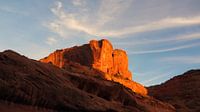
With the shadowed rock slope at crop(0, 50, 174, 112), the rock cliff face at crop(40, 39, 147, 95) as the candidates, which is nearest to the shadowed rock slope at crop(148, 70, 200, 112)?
the rock cliff face at crop(40, 39, 147, 95)

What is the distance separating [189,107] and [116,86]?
25483 mm

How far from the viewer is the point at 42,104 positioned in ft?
95.8

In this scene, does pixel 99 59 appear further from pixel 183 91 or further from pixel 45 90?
pixel 45 90

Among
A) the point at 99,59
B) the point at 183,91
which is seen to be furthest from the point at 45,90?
the point at 99,59

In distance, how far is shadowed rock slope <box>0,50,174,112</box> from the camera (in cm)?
2709

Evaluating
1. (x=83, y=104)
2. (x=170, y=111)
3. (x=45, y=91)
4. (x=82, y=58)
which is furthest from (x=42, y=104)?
(x=82, y=58)

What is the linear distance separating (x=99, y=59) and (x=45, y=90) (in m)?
89.4

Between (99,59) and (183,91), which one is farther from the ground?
(99,59)

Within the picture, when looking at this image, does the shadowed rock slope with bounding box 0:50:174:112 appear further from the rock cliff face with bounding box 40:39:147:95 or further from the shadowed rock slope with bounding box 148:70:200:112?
the rock cliff face with bounding box 40:39:147:95

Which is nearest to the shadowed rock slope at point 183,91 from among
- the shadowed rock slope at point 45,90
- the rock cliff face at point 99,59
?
the rock cliff face at point 99,59

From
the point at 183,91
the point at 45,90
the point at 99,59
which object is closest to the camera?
the point at 45,90

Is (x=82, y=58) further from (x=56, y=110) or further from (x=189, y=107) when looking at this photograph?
(x=56, y=110)

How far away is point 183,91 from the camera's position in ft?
252

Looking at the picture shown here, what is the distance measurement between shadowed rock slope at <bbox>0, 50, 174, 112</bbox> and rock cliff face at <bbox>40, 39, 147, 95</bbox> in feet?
204
